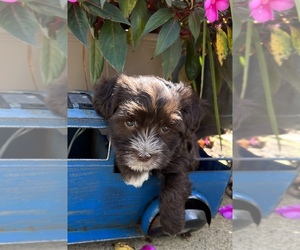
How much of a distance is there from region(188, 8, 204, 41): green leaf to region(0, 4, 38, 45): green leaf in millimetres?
792

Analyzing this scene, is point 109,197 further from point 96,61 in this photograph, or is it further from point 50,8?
point 50,8

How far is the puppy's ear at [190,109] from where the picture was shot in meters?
1.40

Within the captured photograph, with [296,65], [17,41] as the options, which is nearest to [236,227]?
[296,65]

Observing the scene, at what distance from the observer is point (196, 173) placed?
153 centimetres

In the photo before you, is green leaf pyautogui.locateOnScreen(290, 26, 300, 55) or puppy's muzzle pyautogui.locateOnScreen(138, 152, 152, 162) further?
puppy's muzzle pyautogui.locateOnScreen(138, 152, 152, 162)

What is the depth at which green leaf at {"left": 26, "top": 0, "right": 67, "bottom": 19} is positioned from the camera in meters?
0.81

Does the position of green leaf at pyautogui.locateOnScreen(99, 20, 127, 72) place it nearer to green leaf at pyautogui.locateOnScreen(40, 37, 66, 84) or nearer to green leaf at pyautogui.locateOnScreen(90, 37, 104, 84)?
green leaf at pyautogui.locateOnScreen(90, 37, 104, 84)

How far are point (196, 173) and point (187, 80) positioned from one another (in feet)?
2.01

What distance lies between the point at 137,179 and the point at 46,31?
656 mm

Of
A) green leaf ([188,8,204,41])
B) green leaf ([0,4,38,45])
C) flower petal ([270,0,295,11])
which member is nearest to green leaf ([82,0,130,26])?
green leaf ([188,8,204,41])

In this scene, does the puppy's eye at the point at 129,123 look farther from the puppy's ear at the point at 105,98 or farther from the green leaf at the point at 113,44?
the green leaf at the point at 113,44

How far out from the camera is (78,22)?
1.44m

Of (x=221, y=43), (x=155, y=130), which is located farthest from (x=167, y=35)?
(x=155, y=130)

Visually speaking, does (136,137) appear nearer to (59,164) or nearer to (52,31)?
(59,164)
